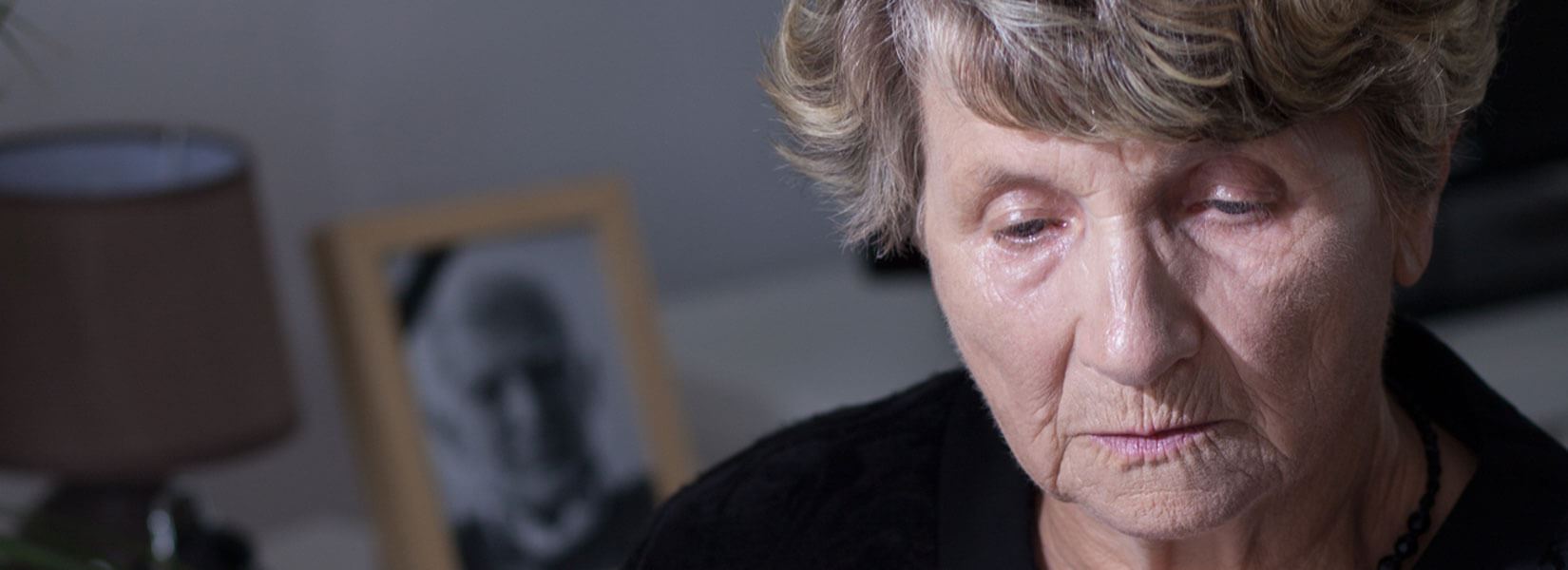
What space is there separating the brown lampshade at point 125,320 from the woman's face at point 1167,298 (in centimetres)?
125

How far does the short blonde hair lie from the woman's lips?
18 centimetres

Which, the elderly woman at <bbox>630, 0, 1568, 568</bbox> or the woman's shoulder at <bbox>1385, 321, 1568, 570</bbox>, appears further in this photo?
the woman's shoulder at <bbox>1385, 321, 1568, 570</bbox>

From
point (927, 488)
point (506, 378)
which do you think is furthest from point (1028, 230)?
point (506, 378)

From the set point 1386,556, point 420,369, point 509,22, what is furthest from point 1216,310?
point 509,22

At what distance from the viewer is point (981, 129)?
3.51 feet

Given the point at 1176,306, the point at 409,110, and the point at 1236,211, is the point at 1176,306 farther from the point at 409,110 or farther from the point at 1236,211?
the point at 409,110

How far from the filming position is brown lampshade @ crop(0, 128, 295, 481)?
6.79ft

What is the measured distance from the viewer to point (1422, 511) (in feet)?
3.95

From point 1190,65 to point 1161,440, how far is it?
0.23 metres

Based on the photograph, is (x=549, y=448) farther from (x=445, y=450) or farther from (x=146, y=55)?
(x=146, y=55)

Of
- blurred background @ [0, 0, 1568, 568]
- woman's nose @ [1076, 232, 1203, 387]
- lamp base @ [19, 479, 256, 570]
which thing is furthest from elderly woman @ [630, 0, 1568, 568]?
blurred background @ [0, 0, 1568, 568]

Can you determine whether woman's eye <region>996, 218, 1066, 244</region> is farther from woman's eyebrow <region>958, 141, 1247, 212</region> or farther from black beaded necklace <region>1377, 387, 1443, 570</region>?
black beaded necklace <region>1377, 387, 1443, 570</region>

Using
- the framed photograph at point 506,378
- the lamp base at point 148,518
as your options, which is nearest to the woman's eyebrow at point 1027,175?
the lamp base at point 148,518

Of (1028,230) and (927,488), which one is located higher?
(1028,230)
